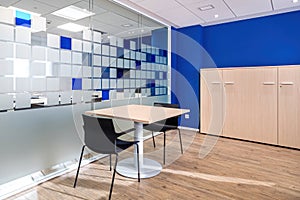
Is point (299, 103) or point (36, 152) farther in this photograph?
point (299, 103)

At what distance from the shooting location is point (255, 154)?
345 cm

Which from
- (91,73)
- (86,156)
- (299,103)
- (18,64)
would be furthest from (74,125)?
(299,103)

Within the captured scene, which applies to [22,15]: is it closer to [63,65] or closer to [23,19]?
[23,19]

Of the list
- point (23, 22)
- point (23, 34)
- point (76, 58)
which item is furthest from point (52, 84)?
point (23, 22)

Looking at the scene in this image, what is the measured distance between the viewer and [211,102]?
4.56 m

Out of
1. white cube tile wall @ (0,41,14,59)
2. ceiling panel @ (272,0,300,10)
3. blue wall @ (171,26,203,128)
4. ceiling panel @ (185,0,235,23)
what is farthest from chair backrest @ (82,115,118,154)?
ceiling panel @ (272,0,300,10)

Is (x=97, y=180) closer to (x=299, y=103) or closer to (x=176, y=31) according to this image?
(x=299, y=103)

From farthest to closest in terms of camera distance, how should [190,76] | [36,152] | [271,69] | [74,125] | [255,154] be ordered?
[190,76] → [271,69] → [255,154] → [74,125] → [36,152]

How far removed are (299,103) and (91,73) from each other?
3490 millimetres

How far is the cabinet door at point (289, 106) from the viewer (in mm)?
3607

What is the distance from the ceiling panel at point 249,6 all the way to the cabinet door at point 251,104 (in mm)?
1085

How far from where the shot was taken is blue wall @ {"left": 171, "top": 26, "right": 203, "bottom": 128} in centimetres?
486

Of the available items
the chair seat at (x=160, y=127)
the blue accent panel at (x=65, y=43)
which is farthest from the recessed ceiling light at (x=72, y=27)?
the chair seat at (x=160, y=127)

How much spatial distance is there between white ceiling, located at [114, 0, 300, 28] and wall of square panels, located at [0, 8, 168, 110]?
665mm
